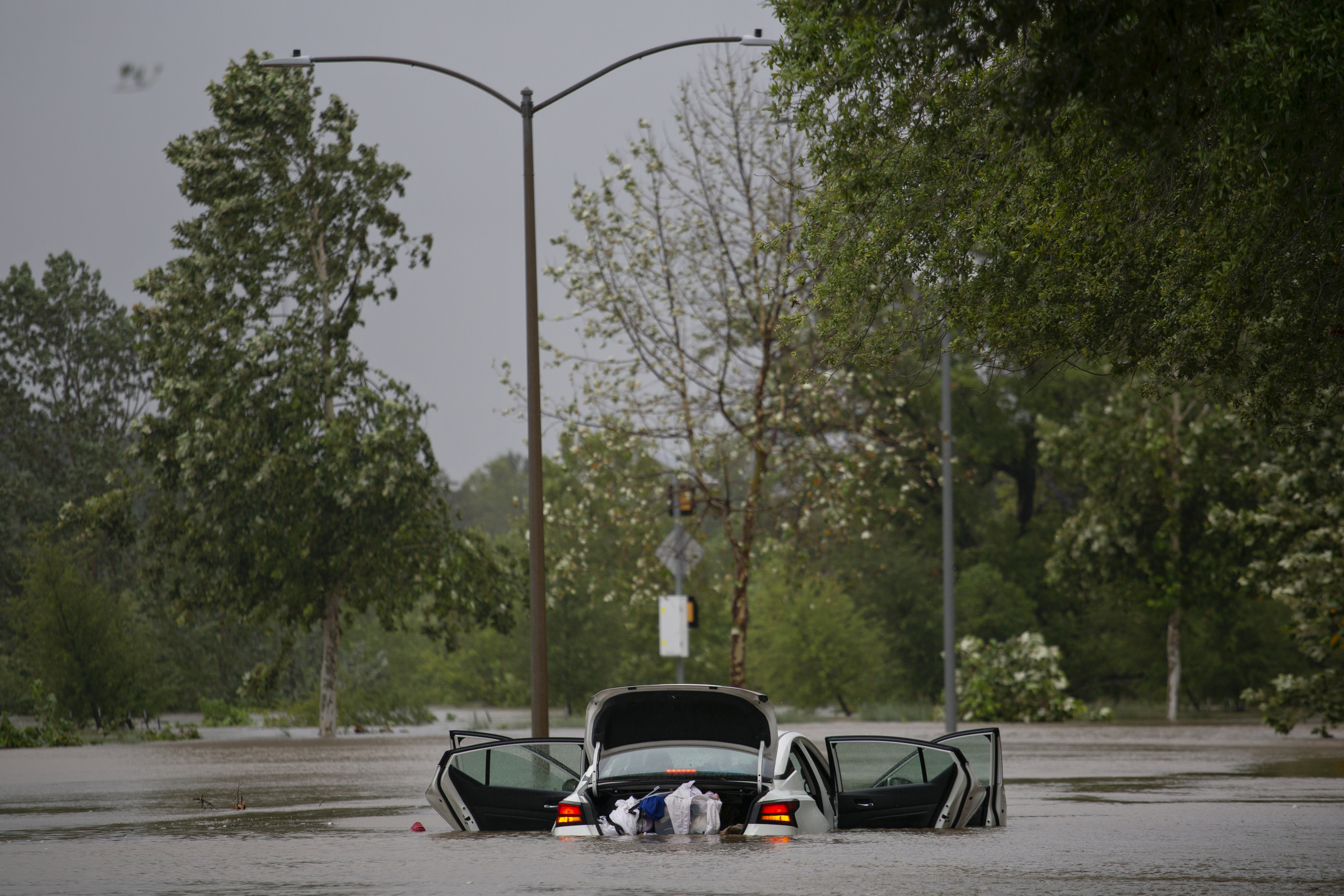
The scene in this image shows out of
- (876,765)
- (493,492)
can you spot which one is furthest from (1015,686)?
(493,492)

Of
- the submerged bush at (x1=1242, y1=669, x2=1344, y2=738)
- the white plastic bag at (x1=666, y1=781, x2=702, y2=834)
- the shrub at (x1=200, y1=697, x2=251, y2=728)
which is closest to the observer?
the white plastic bag at (x1=666, y1=781, x2=702, y2=834)

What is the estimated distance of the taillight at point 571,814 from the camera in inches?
408

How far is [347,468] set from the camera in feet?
95.3

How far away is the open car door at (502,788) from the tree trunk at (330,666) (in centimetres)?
1923

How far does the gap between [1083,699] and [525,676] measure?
1690 centimetres

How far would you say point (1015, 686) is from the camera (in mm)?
33281

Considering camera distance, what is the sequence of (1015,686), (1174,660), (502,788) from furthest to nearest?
(1174,660) < (1015,686) < (502,788)

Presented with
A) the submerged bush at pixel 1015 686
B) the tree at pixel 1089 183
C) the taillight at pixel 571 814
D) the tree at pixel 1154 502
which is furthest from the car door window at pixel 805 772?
the tree at pixel 1154 502

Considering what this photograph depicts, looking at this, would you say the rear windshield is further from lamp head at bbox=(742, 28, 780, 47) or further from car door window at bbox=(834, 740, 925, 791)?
lamp head at bbox=(742, 28, 780, 47)

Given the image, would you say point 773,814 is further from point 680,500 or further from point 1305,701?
point 1305,701

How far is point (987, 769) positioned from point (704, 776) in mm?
3078

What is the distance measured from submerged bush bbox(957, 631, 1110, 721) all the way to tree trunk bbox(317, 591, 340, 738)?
13.6m

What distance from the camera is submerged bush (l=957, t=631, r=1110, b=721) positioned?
33000 mm

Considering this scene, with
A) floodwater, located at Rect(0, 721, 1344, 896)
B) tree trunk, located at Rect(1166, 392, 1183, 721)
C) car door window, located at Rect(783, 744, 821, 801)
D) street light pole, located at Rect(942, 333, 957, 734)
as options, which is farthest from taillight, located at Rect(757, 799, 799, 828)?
→ tree trunk, located at Rect(1166, 392, 1183, 721)
